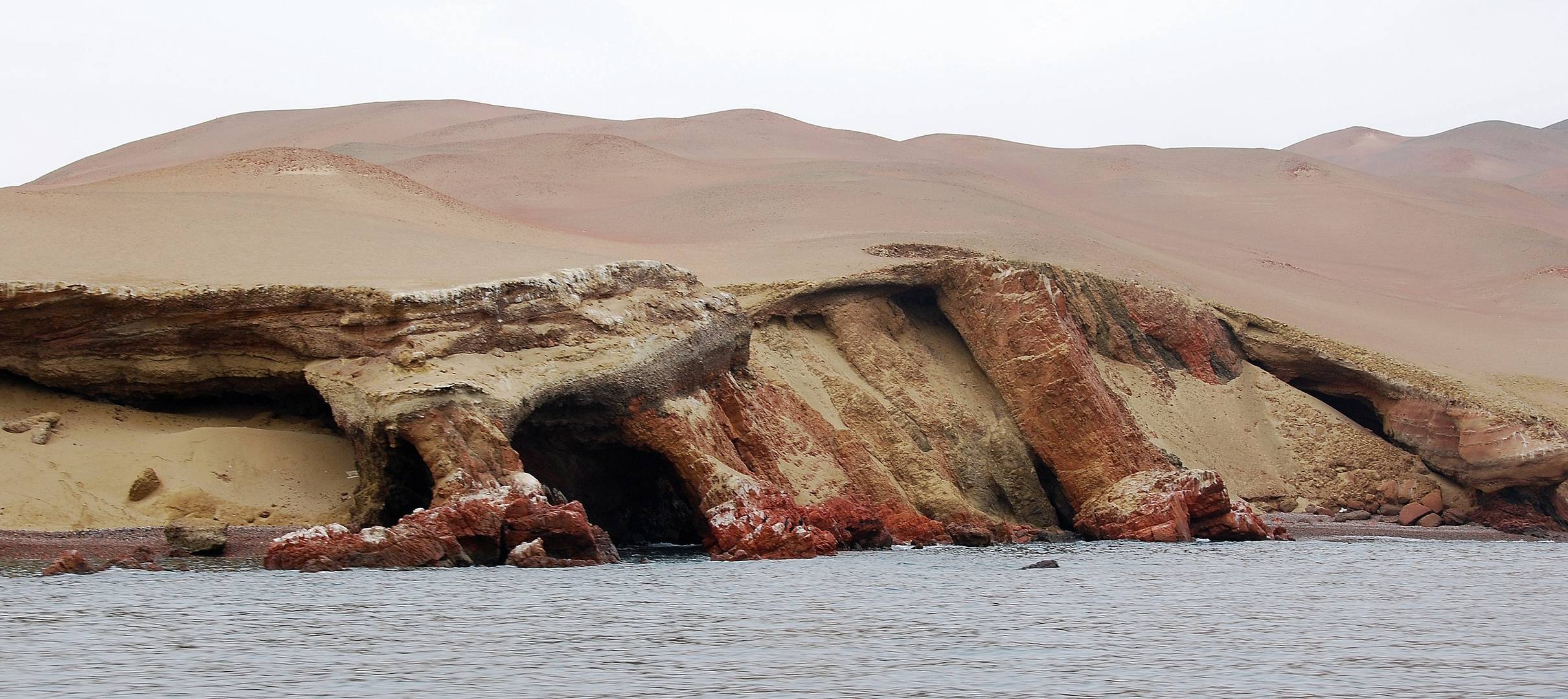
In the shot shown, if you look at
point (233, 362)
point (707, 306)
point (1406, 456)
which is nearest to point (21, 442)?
point (233, 362)

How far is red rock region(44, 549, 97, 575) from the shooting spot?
71.6ft

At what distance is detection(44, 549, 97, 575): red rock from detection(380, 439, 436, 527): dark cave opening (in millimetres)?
5511

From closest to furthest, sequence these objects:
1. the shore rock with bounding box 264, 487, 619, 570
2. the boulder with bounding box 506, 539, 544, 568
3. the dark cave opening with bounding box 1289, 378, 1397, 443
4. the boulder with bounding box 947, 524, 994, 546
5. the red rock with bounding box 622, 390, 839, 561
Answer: the shore rock with bounding box 264, 487, 619, 570 → the boulder with bounding box 506, 539, 544, 568 → the red rock with bounding box 622, 390, 839, 561 → the boulder with bounding box 947, 524, 994, 546 → the dark cave opening with bounding box 1289, 378, 1397, 443

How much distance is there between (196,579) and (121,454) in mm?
7763

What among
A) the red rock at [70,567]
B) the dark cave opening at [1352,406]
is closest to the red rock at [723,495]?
the red rock at [70,567]

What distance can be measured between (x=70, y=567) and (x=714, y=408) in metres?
13.2

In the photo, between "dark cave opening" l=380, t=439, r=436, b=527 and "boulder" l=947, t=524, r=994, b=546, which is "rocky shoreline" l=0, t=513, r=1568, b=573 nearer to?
"dark cave opening" l=380, t=439, r=436, b=527

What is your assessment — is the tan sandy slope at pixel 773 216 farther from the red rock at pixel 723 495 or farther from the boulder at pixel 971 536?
the boulder at pixel 971 536

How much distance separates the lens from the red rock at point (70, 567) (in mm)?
21828

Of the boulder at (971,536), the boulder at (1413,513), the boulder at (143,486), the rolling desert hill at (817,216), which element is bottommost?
the boulder at (1413,513)

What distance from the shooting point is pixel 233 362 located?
29.7m

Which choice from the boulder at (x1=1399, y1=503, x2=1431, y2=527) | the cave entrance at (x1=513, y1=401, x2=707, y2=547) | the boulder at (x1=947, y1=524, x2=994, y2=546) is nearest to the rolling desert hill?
the cave entrance at (x1=513, y1=401, x2=707, y2=547)

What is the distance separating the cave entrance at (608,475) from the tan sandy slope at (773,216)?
11.1ft

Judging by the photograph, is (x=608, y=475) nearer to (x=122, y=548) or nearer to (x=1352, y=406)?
(x=122, y=548)
